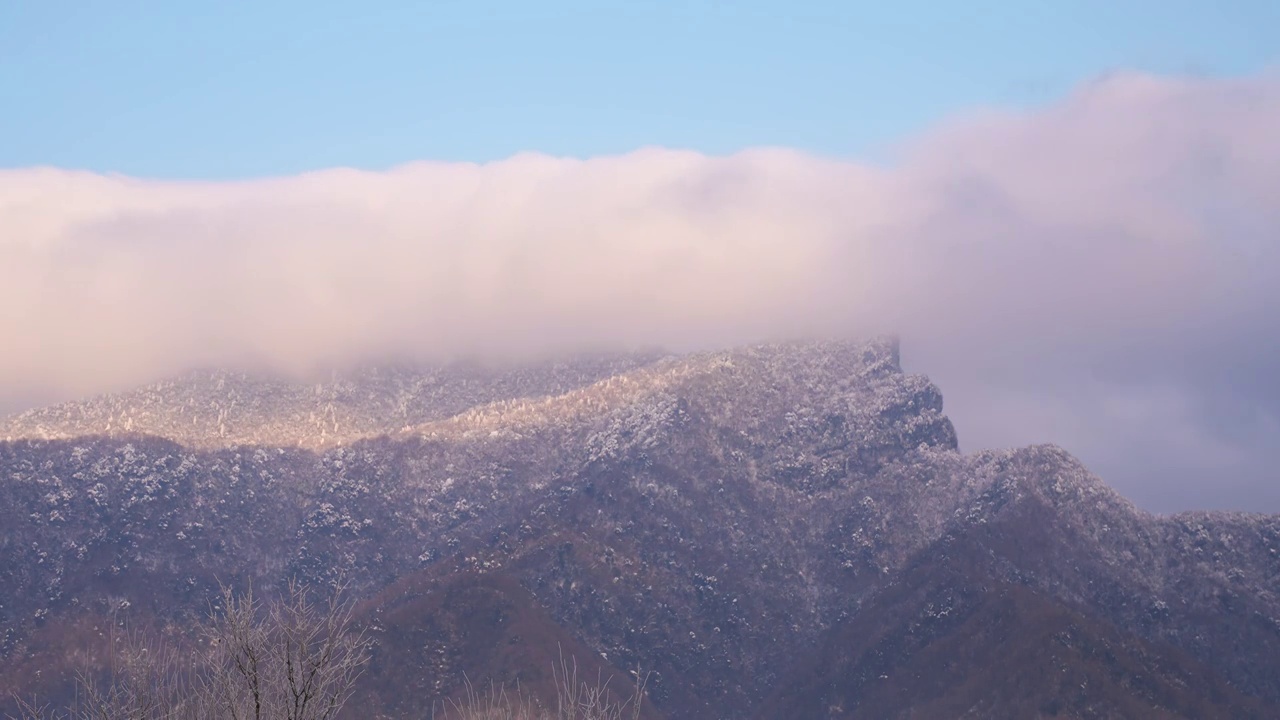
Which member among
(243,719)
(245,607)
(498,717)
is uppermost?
(245,607)

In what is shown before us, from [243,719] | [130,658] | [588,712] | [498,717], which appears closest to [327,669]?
[243,719]

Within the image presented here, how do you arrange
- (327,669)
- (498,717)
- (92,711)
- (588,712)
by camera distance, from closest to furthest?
(327,669)
(92,711)
(588,712)
(498,717)

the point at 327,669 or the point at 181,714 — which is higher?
the point at 327,669

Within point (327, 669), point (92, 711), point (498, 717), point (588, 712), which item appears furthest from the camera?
point (498, 717)

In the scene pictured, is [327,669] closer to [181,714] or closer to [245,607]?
[245,607]

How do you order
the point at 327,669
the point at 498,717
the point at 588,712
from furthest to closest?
1. the point at 498,717
2. the point at 588,712
3. the point at 327,669

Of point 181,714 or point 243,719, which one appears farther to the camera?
point 181,714

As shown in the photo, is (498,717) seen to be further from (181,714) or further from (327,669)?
(327,669)

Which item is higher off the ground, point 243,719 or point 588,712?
point 243,719

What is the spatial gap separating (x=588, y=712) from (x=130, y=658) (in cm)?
3863

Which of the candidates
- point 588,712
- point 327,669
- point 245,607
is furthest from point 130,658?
point 588,712

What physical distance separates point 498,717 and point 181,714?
99.8 ft

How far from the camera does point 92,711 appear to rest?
326ft

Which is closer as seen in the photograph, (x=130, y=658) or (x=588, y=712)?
(x=130, y=658)
